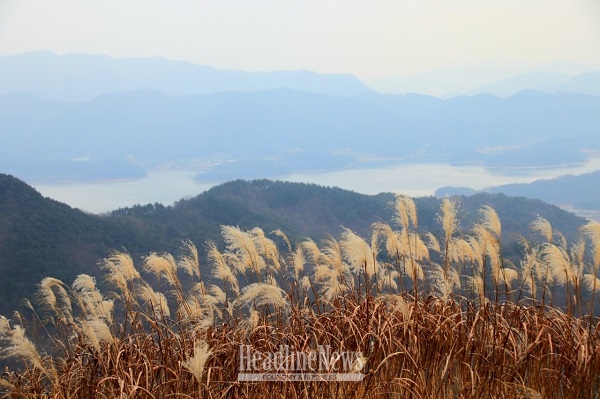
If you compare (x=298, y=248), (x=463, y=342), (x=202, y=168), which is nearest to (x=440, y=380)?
(x=463, y=342)

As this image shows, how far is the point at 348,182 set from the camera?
7656 centimetres

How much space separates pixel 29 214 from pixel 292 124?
406ft

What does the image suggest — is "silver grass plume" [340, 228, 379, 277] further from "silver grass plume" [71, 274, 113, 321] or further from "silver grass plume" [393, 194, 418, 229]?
"silver grass plume" [71, 274, 113, 321]

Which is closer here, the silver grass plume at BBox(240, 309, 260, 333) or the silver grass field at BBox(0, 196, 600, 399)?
the silver grass field at BBox(0, 196, 600, 399)

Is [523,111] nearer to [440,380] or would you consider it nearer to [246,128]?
[246,128]

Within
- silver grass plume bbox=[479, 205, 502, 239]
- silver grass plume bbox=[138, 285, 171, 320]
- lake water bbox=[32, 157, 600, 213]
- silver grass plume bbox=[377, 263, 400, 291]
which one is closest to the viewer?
silver grass plume bbox=[479, 205, 502, 239]

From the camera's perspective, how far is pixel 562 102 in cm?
15162

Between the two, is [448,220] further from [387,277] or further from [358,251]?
[387,277]

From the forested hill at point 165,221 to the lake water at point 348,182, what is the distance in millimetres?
37057

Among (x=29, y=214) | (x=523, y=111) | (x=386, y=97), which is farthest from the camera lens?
(x=386, y=97)

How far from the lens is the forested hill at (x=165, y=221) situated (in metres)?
13.3

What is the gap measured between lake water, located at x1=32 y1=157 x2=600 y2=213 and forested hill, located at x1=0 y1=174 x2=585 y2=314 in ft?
122

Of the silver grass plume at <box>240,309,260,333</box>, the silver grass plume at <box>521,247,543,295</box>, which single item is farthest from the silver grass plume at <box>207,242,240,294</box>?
the silver grass plume at <box>521,247,543,295</box>

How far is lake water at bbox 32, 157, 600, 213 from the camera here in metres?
66.2
